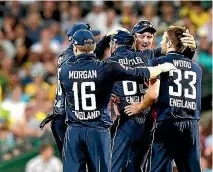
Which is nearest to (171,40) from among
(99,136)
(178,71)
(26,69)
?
(178,71)

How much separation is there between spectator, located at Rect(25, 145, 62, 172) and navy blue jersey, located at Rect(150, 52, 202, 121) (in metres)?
Answer: 4.71

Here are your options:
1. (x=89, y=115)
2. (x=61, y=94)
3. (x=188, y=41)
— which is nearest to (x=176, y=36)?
(x=188, y=41)

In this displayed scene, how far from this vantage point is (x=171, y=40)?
12000 millimetres

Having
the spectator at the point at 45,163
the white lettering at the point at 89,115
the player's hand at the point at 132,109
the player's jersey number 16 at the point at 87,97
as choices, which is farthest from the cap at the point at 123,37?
the spectator at the point at 45,163

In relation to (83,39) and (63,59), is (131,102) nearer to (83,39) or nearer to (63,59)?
(63,59)

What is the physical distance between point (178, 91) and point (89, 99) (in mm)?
1076

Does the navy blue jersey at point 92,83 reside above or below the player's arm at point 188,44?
below

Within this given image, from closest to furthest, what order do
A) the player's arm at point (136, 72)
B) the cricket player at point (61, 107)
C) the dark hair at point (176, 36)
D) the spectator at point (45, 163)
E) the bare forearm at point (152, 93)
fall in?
the player's arm at point (136, 72) < the bare forearm at point (152, 93) < the dark hair at point (176, 36) < the cricket player at point (61, 107) < the spectator at point (45, 163)

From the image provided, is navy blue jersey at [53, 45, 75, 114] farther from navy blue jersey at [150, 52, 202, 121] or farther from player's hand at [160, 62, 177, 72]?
player's hand at [160, 62, 177, 72]

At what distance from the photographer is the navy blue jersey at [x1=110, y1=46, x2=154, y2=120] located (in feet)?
40.3

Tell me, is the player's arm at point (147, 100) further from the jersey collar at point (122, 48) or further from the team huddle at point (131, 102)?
the jersey collar at point (122, 48)

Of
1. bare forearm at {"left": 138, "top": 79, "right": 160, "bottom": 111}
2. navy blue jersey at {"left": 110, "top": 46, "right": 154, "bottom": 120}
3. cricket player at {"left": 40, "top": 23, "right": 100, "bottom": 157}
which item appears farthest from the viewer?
cricket player at {"left": 40, "top": 23, "right": 100, "bottom": 157}

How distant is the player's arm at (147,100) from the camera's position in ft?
38.9

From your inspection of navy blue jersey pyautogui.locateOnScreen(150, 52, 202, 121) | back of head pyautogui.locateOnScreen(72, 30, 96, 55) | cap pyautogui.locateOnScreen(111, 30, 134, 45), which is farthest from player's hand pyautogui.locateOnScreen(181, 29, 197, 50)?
back of head pyautogui.locateOnScreen(72, 30, 96, 55)
